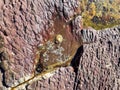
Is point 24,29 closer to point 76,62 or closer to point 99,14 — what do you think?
point 76,62

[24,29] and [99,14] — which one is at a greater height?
[99,14]

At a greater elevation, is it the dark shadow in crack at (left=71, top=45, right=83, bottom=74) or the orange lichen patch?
the orange lichen patch

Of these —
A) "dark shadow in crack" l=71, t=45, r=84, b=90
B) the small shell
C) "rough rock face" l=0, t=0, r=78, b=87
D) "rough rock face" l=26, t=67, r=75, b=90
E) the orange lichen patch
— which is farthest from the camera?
the orange lichen patch

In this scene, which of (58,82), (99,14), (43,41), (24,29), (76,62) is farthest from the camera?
(99,14)

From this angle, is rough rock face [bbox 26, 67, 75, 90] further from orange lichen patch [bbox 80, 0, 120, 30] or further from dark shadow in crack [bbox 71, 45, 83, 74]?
orange lichen patch [bbox 80, 0, 120, 30]

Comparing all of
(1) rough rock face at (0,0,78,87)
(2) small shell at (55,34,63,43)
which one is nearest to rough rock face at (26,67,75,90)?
(1) rough rock face at (0,0,78,87)

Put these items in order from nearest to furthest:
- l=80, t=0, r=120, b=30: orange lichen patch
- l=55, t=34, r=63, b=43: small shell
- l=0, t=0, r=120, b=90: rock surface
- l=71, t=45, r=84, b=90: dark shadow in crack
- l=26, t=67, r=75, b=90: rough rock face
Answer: l=0, t=0, r=120, b=90: rock surface, l=26, t=67, r=75, b=90: rough rock face, l=71, t=45, r=84, b=90: dark shadow in crack, l=55, t=34, r=63, b=43: small shell, l=80, t=0, r=120, b=30: orange lichen patch

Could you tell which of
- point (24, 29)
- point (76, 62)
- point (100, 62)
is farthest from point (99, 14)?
point (24, 29)

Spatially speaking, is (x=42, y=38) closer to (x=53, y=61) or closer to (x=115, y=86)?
(x=53, y=61)

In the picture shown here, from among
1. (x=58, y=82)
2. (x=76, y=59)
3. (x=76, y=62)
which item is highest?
(x=76, y=59)

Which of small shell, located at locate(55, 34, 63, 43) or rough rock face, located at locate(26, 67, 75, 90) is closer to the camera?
rough rock face, located at locate(26, 67, 75, 90)

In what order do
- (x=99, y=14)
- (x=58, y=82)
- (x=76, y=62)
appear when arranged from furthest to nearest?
1. (x=99, y=14)
2. (x=76, y=62)
3. (x=58, y=82)

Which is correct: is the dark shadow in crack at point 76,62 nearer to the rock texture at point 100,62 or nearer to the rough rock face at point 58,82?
the rock texture at point 100,62
